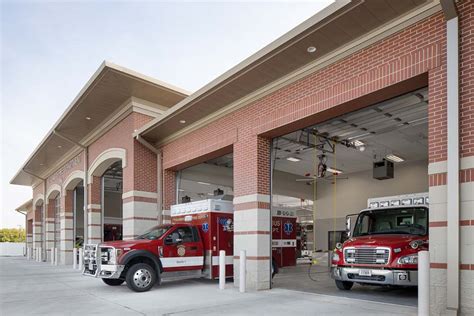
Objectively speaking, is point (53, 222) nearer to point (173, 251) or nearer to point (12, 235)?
point (173, 251)

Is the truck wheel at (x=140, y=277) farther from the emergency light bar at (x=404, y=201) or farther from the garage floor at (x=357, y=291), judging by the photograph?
the emergency light bar at (x=404, y=201)

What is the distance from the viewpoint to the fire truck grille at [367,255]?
33.8ft

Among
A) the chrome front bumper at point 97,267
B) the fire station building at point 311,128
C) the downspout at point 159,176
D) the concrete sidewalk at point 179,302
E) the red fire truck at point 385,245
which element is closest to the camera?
the fire station building at point 311,128

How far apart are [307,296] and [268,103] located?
525cm

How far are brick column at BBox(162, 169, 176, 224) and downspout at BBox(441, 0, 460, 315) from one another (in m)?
12.0

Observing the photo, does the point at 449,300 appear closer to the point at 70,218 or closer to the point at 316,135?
the point at 316,135

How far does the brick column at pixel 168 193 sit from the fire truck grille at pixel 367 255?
330 inches

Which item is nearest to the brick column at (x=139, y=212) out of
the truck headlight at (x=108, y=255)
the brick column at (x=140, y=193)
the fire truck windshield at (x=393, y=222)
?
the brick column at (x=140, y=193)

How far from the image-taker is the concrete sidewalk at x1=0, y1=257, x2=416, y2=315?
8.93 meters

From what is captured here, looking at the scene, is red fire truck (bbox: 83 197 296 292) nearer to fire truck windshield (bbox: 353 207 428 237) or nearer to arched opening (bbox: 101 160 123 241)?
fire truck windshield (bbox: 353 207 428 237)

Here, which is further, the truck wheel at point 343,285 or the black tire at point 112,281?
the black tire at point 112,281

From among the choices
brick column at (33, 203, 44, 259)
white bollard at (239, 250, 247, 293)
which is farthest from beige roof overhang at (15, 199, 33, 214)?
white bollard at (239, 250, 247, 293)

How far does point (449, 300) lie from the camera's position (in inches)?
287

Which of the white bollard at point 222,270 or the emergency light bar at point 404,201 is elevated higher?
the emergency light bar at point 404,201
